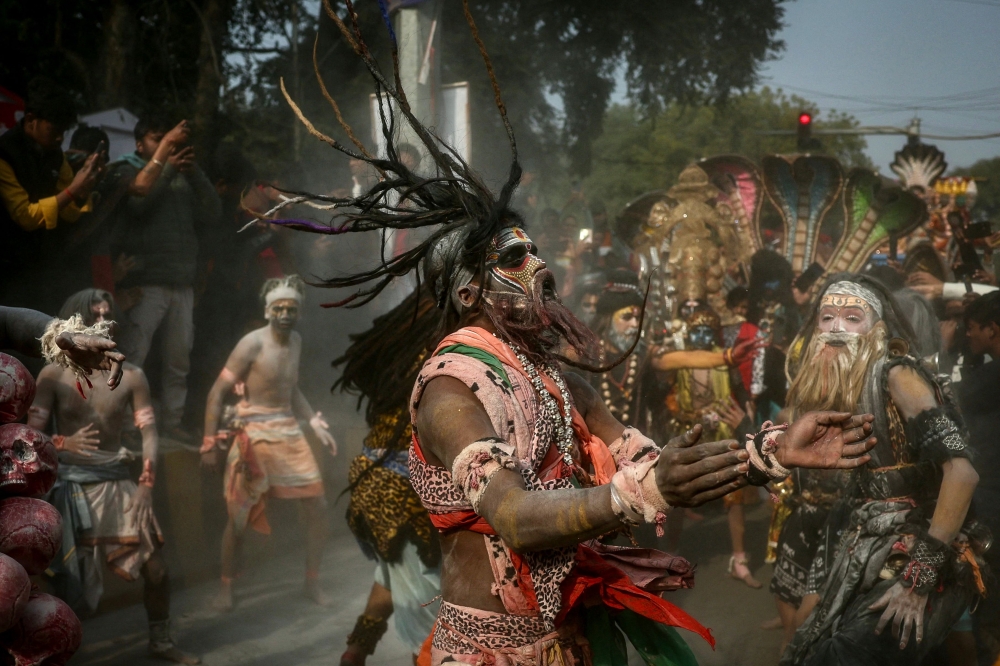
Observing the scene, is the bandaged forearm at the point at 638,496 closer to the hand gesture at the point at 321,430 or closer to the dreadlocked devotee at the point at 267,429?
the dreadlocked devotee at the point at 267,429

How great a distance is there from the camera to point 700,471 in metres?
1.83

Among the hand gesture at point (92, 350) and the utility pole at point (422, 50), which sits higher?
the utility pole at point (422, 50)

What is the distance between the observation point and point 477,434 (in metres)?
2.22

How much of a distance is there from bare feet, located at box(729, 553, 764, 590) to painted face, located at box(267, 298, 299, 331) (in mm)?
3607

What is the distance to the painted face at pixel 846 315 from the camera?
428 centimetres

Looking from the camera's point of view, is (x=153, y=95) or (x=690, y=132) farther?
(x=690, y=132)

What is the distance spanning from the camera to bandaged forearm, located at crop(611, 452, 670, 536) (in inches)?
73.8

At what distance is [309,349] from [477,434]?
575 centimetres

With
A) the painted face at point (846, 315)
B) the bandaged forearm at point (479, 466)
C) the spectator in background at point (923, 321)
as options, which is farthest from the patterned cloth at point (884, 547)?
the bandaged forearm at point (479, 466)

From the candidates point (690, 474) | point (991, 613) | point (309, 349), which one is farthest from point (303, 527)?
point (690, 474)

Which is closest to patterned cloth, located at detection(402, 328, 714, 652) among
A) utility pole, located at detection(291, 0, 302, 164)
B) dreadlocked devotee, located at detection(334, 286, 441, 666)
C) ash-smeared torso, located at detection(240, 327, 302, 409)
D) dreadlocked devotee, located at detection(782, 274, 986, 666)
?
dreadlocked devotee, located at detection(334, 286, 441, 666)

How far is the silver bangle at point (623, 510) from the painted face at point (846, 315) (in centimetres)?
274

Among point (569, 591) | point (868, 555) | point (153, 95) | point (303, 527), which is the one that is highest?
point (153, 95)

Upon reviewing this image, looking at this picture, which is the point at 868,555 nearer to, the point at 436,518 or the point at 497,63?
the point at 436,518
